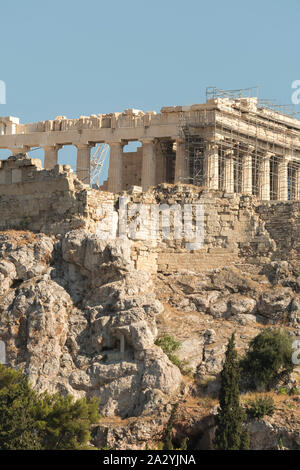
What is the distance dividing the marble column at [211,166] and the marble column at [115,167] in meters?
5.07

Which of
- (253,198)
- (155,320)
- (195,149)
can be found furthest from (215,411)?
(195,149)

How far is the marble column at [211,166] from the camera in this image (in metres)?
68.4

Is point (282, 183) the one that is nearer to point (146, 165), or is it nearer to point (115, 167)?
point (146, 165)

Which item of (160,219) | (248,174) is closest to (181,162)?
(248,174)

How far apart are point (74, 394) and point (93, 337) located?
2807 millimetres

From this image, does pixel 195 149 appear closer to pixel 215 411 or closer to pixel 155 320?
pixel 155 320

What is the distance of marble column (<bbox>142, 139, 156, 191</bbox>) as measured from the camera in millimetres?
70500

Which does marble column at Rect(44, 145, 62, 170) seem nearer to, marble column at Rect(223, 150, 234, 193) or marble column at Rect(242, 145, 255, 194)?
marble column at Rect(223, 150, 234, 193)

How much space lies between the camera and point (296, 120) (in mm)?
79062

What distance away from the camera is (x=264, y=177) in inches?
2874

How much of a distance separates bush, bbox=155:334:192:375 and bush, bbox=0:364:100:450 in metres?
4.36

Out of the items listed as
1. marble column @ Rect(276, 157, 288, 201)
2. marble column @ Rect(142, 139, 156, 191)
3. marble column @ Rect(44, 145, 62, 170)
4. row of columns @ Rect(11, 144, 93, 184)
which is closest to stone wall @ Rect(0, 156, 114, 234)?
Result: row of columns @ Rect(11, 144, 93, 184)

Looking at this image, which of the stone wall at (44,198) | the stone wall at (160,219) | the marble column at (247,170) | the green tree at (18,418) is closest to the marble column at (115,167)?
the marble column at (247,170)

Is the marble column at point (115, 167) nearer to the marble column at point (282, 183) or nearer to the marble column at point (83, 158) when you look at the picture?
the marble column at point (83, 158)
